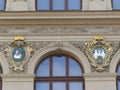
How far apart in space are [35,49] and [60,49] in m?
1.19

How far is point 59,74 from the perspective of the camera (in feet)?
96.8

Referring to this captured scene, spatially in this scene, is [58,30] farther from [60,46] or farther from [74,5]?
[74,5]

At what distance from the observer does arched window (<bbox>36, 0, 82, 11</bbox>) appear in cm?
3064

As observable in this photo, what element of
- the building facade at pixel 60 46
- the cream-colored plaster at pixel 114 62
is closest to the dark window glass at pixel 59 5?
the building facade at pixel 60 46

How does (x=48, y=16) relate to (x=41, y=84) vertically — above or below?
above

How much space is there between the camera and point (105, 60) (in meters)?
29.4

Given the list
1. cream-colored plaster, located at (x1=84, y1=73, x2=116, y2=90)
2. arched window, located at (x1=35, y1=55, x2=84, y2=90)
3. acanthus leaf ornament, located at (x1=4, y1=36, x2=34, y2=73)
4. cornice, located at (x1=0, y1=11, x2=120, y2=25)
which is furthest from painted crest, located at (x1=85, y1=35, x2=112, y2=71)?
acanthus leaf ornament, located at (x1=4, y1=36, x2=34, y2=73)

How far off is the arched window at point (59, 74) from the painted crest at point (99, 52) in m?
0.80

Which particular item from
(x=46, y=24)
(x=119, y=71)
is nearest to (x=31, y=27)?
(x=46, y=24)

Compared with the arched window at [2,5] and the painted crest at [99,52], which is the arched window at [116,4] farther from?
the arched window at [2,5]

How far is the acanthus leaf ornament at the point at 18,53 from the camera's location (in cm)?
2925

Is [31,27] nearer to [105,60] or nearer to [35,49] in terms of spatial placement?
[35,49]

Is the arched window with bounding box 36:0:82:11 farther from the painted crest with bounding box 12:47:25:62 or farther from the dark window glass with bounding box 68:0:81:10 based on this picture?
the painted crest with bounding box 12:47:25:62

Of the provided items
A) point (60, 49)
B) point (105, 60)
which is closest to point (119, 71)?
point (105, 60)
